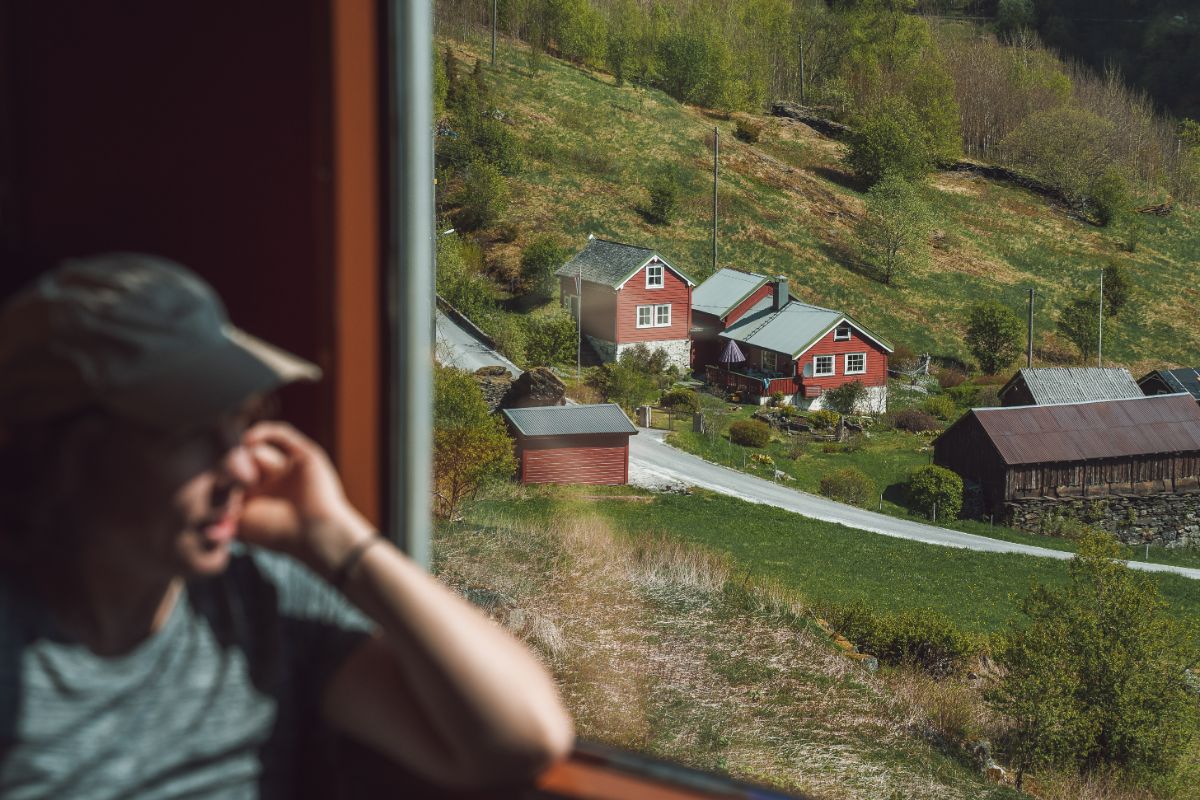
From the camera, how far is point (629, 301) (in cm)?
1033

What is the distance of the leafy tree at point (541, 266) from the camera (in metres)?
10.6

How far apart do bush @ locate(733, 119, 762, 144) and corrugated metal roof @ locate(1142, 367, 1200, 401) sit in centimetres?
435

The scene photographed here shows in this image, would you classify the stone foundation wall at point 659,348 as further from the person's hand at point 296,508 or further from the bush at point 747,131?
the person's hand at point 296,508

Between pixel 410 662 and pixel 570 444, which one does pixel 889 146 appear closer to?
pixel 570 444

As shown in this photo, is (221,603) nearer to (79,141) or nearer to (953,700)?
(79,141)

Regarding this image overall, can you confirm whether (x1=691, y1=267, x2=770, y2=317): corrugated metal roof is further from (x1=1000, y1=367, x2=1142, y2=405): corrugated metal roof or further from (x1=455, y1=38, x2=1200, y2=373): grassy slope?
(x1=1000, y1=367, x2=1142, y2=405): corrugated metal roof

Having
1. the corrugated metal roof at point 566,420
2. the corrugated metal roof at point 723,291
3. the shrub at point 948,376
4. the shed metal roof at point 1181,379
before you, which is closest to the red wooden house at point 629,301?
the corrugated metal roof at point 723,291

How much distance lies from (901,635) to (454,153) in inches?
233

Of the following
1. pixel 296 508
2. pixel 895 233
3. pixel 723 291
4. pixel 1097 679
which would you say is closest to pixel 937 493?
pixel 1097 679

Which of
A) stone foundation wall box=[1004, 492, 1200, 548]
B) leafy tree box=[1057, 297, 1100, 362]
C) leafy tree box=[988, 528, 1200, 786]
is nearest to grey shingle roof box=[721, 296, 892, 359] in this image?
leafy tree box=[1057, 297, 1100, 362]

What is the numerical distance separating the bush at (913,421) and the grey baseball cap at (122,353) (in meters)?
9.80

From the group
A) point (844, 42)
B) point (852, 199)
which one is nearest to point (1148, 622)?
point (852, 199)

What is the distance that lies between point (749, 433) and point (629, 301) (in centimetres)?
161

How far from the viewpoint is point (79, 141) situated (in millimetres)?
584
